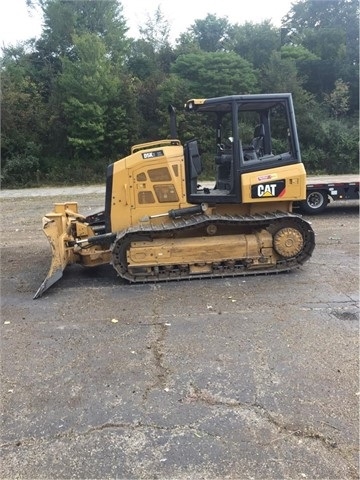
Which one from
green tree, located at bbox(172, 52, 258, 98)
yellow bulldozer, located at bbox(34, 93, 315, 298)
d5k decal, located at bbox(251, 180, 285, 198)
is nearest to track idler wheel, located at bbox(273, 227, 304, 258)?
yellow bulldozer, located at bbox(34, 93, 315, 298)

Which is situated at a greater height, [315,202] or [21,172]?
[21,172]

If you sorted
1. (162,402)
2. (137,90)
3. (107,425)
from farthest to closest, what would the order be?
(137,90)
(162,402)
(107,425)

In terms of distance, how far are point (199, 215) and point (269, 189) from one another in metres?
1.11

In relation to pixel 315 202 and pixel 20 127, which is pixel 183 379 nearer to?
pixel 315 202

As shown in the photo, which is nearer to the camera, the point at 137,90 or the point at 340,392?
the point at 340,392

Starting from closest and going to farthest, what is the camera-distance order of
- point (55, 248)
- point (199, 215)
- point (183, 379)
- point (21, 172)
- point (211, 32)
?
1. point (183, 379)
2. point (55, 248)
3. point (199, 215)
4. point (21, 172)
5. point (211, 32)

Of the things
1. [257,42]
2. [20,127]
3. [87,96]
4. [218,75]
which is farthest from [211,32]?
[20,127]

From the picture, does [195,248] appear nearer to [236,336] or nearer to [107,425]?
[236,336]

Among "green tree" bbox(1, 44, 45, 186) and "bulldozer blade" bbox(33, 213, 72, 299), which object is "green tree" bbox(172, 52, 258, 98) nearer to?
"green tree" bbox(1, 44, 45, 186)

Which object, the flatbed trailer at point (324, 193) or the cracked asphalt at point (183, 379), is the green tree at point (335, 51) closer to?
the flatbed trailer at point (324, 193)

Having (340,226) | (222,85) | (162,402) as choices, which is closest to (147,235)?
(162,402)

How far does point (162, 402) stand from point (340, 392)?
1.43 metres

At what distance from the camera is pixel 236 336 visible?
470 centimetres

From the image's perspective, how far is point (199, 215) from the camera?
6828 millimetres
